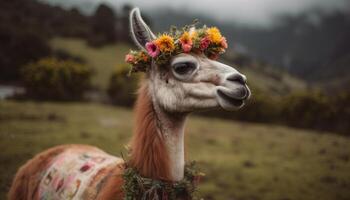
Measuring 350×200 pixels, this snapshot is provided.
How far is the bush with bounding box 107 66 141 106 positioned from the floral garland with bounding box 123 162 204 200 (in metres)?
29.2

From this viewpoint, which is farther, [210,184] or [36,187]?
[210,184]

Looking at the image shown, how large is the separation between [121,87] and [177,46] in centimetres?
3096

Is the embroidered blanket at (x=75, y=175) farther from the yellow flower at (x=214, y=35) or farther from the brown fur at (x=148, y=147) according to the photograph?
the yellow flower at (x=214, y=35)

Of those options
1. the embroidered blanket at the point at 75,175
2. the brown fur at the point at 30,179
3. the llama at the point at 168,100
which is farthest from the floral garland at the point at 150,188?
the brown fur at the point at 30,179

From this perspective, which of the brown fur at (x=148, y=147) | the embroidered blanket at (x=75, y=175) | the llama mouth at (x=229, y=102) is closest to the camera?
the llama mouth at (x=229, y=102)

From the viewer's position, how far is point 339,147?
15.8m

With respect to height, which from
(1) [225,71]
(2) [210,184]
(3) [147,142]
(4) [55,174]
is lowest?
(2) [210,184]

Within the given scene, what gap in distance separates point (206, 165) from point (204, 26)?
8965 millimetres

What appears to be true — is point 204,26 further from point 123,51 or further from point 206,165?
point 123,51

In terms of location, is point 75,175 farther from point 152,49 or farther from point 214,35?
point 214,35

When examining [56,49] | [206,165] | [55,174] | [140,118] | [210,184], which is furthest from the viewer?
[56,49]

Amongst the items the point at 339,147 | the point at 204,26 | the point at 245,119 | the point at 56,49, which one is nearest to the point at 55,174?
the point at 204,26

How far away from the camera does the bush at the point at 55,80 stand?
29094 mm

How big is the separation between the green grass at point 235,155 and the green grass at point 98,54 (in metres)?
24.8
